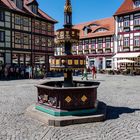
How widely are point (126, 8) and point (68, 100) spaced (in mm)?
33856

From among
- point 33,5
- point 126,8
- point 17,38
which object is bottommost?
point 17,38

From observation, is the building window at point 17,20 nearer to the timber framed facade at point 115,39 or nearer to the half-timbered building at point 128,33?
the timber framed facade at point 115,39

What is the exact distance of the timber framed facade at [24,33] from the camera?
1208 inches

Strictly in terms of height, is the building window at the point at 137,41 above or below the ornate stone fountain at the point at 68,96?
above

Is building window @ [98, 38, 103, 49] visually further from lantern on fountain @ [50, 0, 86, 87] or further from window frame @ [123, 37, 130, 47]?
lantern on fountain @ [50, 0, 86, 87]

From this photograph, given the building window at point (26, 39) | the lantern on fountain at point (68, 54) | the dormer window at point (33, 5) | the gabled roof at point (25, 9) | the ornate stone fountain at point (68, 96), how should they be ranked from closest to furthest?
the ornate stone fountain at point (68, 96) < the lantern on fountain at point (68, 54) < the gabled roof at point (25, 9) < the building window at point (26, 39) < the dormer window at point (33, 5)

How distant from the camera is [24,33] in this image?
33.5m

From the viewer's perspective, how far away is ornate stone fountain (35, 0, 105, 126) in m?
7.60

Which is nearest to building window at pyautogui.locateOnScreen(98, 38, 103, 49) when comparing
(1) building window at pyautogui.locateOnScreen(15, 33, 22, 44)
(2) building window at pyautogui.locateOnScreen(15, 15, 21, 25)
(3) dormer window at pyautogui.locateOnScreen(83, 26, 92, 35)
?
(3) dormer window at pyautogui.locateOnScreen(83, 26, 92, 35)

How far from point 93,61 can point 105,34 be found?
5394 millimetres

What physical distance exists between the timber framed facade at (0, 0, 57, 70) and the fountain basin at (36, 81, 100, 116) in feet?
77.1

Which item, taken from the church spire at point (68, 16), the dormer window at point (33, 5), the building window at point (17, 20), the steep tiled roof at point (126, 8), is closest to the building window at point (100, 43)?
the steep tiled roof at point (126, 8)

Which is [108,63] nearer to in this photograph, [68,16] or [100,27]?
[100,27]

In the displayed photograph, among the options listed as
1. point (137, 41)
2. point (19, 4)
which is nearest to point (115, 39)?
point (137, 41)
